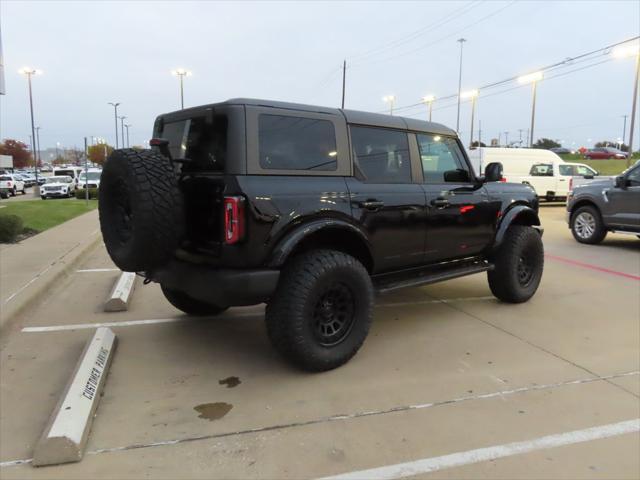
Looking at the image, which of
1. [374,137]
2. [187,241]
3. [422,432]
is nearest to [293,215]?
[187,241]

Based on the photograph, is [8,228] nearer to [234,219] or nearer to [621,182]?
[234,219]

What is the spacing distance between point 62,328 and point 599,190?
9754mm

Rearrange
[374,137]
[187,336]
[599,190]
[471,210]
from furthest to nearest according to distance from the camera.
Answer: [599,190], [471,210], [187,336], [374,137]

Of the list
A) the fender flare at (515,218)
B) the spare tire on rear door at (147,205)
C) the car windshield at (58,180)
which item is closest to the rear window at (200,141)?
the spare tire on rear door at (147,205)

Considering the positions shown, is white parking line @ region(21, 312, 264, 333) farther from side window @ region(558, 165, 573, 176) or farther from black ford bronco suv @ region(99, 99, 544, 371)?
side window @ region(558, 165, 573, 176)

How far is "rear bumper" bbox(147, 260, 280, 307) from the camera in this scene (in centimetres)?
322

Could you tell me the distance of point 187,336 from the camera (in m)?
4.50

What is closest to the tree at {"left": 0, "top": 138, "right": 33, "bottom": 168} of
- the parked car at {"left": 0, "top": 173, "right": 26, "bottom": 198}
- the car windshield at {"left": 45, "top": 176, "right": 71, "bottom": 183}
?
the parked car at {"left": 0, "top": 173, "right": 26, "bottom": 198}

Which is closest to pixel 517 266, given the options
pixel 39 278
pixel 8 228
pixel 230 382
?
pixel 230 382

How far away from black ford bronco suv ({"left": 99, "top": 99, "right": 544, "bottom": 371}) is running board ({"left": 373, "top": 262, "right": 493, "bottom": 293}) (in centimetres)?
2

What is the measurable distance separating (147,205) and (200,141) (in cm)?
69

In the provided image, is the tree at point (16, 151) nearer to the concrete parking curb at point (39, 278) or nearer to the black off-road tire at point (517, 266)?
the concrete parking curb at point (39, 278)

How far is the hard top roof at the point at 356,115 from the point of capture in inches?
136

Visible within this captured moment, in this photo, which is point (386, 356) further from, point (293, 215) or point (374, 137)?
point (374, 137)
